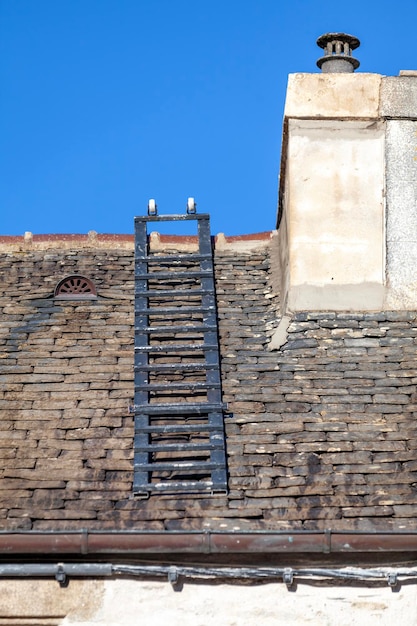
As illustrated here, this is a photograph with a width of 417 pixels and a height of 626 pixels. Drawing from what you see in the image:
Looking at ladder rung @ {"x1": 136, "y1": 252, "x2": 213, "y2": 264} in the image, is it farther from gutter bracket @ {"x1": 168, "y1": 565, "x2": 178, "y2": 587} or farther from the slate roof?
gutter bracket @ {"x1": 168, "y1": 565, "x2": 178, "y2": 587}

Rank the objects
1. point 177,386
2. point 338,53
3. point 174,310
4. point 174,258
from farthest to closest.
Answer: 1. point 338,53
2. point 174,258
3. point 174,310
4. point 177,386

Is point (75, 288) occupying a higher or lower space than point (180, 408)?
higher

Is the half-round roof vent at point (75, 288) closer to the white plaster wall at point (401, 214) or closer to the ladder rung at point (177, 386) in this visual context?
the ladder rung at point (177, 386)

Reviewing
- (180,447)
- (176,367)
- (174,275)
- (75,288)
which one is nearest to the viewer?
(180,447)

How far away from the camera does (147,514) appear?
8.27 meters

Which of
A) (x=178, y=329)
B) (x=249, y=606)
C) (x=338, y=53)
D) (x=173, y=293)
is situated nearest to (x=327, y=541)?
(x=249, y=606)

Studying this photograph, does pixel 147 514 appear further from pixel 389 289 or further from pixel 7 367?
pixel 389 289

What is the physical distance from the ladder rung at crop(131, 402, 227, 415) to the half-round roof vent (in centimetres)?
186

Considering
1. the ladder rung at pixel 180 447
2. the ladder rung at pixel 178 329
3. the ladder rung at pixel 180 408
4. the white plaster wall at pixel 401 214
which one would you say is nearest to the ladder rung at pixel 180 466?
the ladder rung at pixel 180 447

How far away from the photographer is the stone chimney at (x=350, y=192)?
10.3 m

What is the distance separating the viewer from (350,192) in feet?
34.6

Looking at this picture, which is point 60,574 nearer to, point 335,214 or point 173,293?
point 173,293

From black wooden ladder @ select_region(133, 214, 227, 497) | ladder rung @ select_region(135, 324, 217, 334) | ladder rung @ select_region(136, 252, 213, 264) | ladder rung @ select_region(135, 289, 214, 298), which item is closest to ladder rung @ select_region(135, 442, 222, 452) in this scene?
black wooden ladder @ select_region(133, 214, 227, 497)

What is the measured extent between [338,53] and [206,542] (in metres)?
5.40
